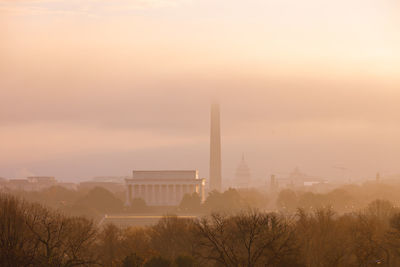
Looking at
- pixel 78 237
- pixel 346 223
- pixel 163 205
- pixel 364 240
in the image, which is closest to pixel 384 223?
pixel 346 223

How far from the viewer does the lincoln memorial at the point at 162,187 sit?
598 ft

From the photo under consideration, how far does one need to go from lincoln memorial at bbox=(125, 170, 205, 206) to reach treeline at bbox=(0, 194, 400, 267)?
94485 mm

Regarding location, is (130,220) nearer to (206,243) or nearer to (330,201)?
(330,201)

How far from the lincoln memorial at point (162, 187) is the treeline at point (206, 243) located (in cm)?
9448

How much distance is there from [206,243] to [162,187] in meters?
116

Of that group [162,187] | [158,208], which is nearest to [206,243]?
[158,208]

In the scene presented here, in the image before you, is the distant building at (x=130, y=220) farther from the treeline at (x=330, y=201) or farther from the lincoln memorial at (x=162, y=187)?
the lincoln memorial at (x=162, y=187)

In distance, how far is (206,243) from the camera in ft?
224

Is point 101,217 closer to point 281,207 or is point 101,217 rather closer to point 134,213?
point 134,213

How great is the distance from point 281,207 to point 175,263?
9148 cm

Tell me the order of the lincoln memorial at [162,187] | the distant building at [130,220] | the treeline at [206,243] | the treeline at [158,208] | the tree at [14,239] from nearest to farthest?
the tree at [14,239], the treeline at [206,243], the distant building at [130,220], the treeline at [158,208], the lincoln memorial at [162,187]

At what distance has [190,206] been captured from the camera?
150m

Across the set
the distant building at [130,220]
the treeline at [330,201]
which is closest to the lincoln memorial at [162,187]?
the treeline at [330,201]

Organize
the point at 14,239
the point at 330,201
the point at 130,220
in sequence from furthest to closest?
the point at 330,201
the point at 130,220
the point at 14,239
